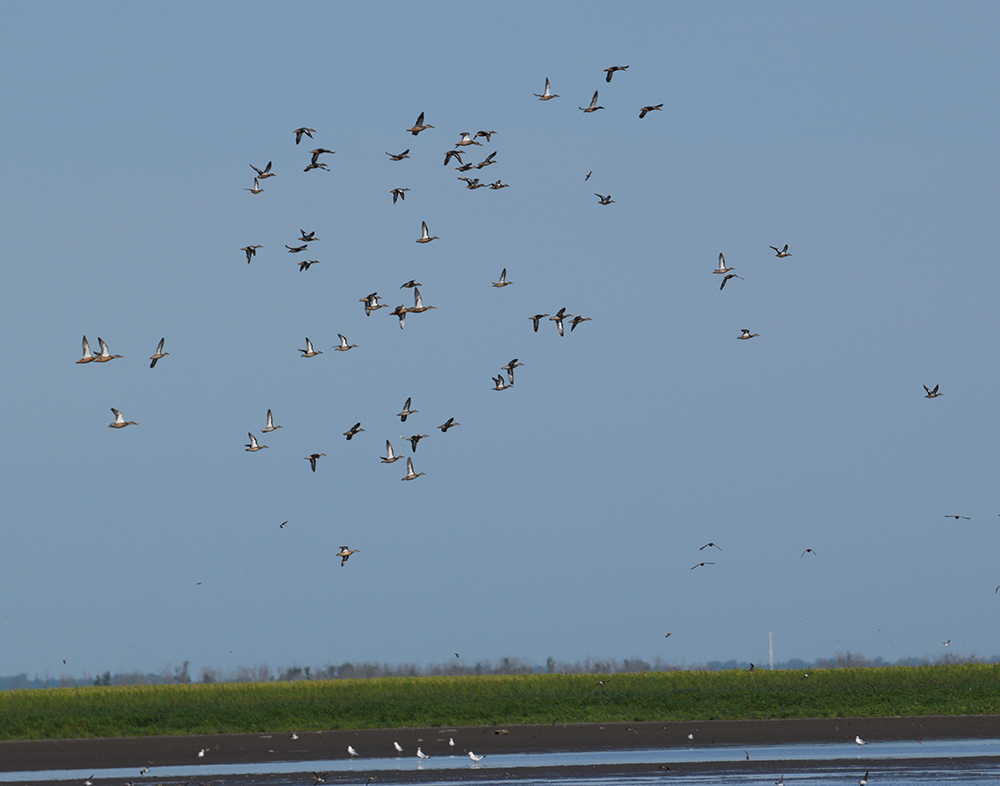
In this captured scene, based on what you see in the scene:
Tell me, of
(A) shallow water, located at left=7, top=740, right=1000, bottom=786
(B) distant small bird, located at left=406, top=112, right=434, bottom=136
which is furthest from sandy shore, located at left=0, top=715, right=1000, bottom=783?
(B) distant small bird, located at left=406, top=112, right=434, bottom=136

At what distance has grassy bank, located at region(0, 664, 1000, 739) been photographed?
60.3 metres

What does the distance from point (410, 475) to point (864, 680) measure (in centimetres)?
2778

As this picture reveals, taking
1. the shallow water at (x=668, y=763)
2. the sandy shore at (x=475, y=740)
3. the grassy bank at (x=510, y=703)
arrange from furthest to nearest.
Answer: the grassy bank at (x=510, y=703)
the sandy shore at (x=475, y=740)
the shallow water at (x=668, y=763)

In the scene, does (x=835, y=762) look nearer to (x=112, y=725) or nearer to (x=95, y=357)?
(x=95, y=357)

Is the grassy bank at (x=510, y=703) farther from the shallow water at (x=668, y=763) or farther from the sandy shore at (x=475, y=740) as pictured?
the shallow water at (x=668, y=763)

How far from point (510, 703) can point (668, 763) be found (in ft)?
69.2

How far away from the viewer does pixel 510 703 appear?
64000 mm

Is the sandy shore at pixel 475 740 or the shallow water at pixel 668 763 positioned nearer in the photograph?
the shallow water at pixel 668 763

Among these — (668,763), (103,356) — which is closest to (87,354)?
(103,356)

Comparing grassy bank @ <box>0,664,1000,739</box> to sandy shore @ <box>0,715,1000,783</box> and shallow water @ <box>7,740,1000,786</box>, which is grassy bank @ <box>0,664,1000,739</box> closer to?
sandy shore @ <box>0,715,1000,783</box>

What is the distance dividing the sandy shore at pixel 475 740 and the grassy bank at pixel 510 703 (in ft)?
7.22

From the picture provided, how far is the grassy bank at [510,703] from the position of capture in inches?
2376

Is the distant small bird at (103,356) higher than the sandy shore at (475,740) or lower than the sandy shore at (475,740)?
higher

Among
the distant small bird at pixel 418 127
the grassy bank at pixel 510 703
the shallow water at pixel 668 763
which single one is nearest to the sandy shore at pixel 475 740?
the shallow water at pixel 668 763
